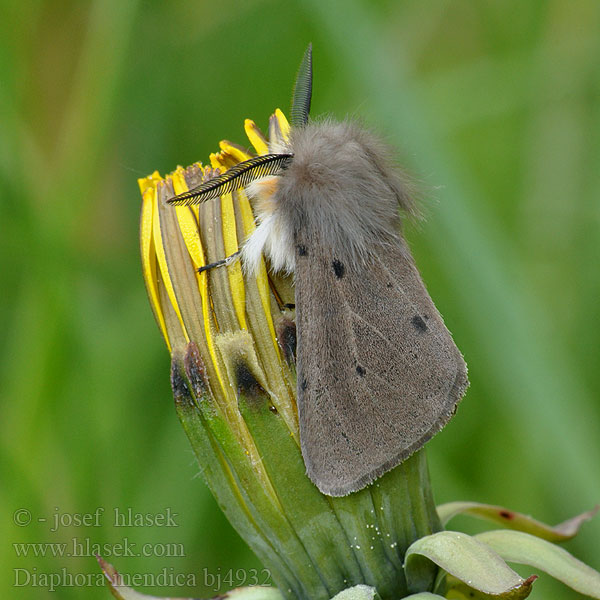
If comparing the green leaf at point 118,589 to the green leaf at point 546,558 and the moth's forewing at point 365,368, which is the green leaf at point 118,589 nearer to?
the moth's forewing at point 365,368

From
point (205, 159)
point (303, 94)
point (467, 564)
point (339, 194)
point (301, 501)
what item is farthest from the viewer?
point (205, 159)

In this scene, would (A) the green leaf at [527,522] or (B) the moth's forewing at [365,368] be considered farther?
(A) the green leaf at [527,522]

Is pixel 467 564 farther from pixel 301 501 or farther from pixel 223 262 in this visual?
pixel 223 262

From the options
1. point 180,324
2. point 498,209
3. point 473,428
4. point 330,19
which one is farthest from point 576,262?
point 180,324

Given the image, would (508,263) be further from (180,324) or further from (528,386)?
(180,324)

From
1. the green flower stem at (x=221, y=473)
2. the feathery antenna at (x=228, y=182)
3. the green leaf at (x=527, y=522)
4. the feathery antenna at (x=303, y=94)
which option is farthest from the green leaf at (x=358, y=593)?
the feathery antenna at (x=303, y=94)

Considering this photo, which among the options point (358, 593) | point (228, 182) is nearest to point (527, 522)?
point (358, 593)
